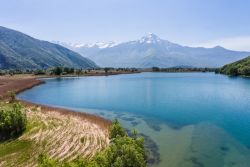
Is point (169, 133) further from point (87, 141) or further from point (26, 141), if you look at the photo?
point (26, 141)

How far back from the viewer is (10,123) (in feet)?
166

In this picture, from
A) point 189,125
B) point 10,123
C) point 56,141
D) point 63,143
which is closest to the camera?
point 63,143

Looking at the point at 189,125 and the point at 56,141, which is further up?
the point at 56,141

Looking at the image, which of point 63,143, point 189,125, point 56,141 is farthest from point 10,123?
point 189,125

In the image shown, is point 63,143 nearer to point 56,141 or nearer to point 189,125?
point 56,141

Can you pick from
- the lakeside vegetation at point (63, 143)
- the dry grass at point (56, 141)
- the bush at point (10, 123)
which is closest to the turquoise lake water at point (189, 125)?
the lakeside vegetation at point (63, 143)

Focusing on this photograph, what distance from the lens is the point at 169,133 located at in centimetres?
5500

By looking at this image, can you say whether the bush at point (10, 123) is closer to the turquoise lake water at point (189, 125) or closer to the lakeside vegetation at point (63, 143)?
the lakeside vegetation at point (63, 143)

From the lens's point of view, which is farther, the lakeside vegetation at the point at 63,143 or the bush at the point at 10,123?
the bush at the point at 10,123

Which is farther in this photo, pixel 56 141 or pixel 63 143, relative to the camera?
pixel 56 141

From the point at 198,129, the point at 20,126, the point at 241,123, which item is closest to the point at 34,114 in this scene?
the point at 20,126

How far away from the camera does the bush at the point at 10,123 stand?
50.1 metres

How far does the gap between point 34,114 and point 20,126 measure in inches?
661

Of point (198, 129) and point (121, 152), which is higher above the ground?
point (121, 152)
